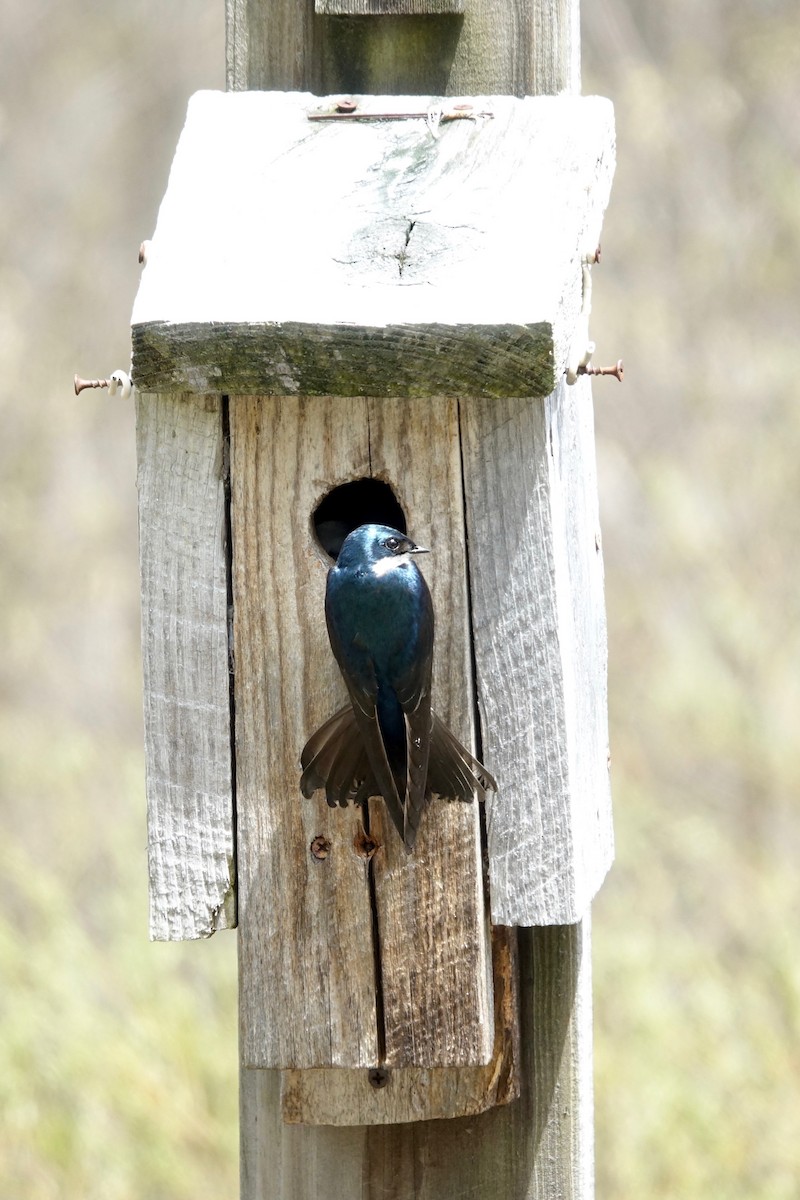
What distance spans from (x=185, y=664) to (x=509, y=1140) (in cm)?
83

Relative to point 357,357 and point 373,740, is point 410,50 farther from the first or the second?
point 373,740

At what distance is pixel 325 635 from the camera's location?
6.07 feet

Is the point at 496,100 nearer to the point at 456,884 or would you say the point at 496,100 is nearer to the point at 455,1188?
the point at 456,884

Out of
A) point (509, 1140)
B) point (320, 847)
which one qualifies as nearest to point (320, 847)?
point (320, 847)

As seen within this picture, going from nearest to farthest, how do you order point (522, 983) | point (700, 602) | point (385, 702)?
point (385, 702), point (522, 983), point (700, 602)

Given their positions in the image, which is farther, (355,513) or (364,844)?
(355,513)

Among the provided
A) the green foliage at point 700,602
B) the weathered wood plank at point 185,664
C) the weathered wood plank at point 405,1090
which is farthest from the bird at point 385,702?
the green foliage at point 700,602

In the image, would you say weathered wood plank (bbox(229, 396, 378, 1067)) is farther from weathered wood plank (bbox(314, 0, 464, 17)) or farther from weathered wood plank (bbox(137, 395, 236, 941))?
weathered wood plank (bbox(314, 0, 464, 17))

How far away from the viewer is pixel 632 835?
4.50 metres

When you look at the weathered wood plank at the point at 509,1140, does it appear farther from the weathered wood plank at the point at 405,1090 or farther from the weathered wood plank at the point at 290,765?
the weathered wood plank at the point at 290,765

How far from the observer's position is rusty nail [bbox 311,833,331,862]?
74.1 inches

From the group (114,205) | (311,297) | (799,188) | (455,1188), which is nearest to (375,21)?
(311,297)

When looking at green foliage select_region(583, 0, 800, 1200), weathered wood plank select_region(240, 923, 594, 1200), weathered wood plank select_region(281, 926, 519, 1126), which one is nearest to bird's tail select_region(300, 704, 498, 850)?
weathered wood plank select_region(281, 926, 519, 1126)

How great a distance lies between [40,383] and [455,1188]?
4.25m
